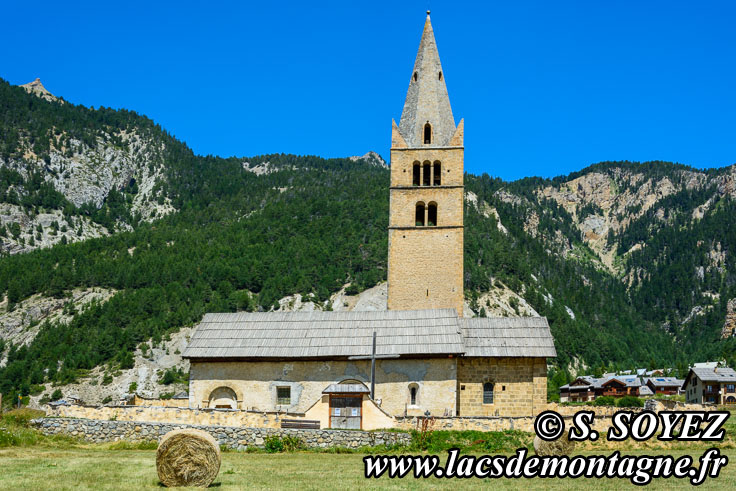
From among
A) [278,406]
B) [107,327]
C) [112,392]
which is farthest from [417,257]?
[107,327]

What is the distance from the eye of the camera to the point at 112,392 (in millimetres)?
98312

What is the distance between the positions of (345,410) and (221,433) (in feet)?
18.9

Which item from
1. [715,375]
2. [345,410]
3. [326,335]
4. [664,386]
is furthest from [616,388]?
[345,410]

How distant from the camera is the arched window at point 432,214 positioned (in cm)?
4534

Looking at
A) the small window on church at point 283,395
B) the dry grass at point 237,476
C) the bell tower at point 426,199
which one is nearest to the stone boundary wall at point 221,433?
the dry grass at point 237,476

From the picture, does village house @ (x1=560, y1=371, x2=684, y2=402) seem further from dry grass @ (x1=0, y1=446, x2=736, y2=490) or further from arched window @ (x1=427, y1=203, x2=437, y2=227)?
dry grass @ (x1=0, y1=446, x2=736, y2=490)

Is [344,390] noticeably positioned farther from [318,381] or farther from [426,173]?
[426,173]

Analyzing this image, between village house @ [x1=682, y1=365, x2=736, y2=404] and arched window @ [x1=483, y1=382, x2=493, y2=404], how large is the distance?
163 feet

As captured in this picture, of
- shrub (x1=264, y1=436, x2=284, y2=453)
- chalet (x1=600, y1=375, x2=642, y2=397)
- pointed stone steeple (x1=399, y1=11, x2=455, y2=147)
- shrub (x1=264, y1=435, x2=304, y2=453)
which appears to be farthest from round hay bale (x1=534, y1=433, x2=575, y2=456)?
chalet (x1=600, y1=375, x2=642, y2=397)

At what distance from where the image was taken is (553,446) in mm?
23141

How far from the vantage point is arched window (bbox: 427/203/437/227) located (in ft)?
149

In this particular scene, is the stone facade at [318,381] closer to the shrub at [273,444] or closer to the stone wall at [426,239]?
the shrub at [273,444]

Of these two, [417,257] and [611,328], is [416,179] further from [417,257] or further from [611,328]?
[611,328]

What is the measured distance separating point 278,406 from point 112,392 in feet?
226
